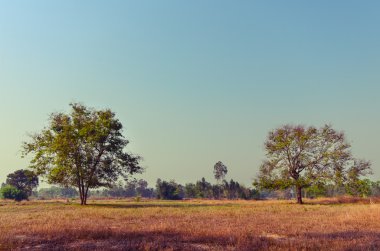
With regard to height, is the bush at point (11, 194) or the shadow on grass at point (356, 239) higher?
the bush at point (11, 194)

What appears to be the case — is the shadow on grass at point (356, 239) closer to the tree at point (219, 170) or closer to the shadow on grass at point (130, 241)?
the shadow on grass at point (130, 241)

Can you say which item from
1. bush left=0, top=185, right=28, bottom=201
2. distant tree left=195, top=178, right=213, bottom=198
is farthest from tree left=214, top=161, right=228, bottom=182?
bush left=0, top=185, right=28, bottom=201

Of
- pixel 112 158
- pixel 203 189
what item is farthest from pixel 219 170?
pixel 112 158

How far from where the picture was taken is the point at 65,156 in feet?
164

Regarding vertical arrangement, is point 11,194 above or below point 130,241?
above

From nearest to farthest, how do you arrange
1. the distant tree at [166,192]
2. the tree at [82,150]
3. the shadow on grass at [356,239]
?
the shadow on grass at [356,239] < the tree at [82,150] < the distant tree at [166,192]

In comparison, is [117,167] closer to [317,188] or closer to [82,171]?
[82,171]

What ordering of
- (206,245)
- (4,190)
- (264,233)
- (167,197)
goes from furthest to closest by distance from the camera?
(167,197), (4,190), (264,233), (206,245)

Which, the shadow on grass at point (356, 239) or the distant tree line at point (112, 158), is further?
the distant tree line at point (112, 158)

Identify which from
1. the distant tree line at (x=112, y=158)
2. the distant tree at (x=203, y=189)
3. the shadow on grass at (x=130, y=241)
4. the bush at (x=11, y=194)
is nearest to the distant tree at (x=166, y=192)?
the distant tree at (x=203, y=189)

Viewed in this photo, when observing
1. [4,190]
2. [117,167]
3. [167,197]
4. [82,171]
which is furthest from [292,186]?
[4,190]

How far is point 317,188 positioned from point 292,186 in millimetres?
3611

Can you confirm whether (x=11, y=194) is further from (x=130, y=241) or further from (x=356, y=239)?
(x=356, y=239)

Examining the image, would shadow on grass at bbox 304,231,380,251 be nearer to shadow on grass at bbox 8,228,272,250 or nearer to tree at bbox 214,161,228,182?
shadow on grass at bbox 8,228,272,250
